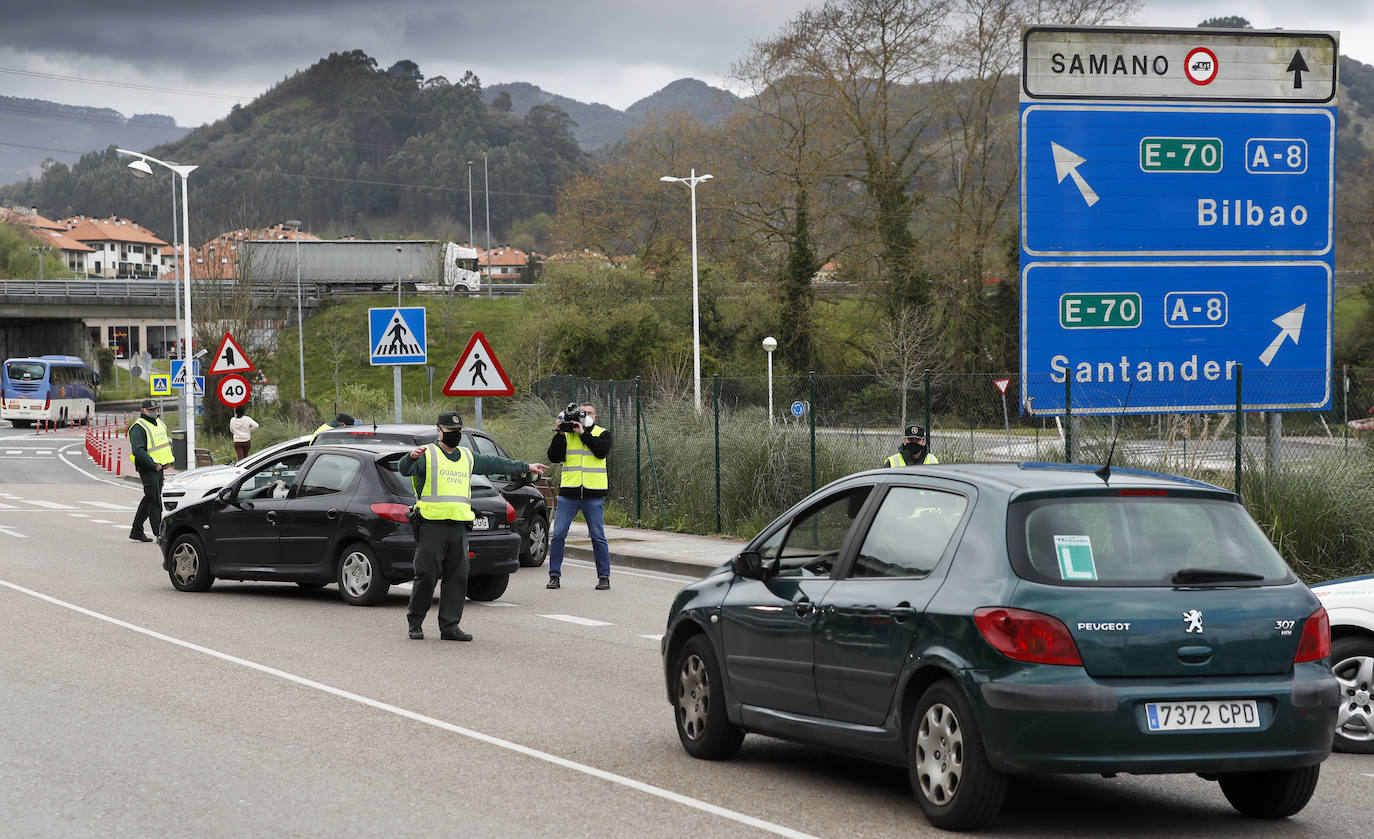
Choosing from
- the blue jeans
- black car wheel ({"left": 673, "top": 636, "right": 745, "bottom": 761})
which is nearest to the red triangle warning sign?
the blue jeans

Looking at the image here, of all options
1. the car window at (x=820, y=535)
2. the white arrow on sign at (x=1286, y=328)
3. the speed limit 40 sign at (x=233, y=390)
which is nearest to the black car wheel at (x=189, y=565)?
the car window at (x=820, y=535)

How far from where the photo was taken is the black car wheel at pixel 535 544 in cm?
1908

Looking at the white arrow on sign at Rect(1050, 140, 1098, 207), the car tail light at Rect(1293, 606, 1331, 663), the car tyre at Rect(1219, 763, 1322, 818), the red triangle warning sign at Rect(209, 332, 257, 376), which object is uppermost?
the white arrow on sign at Rect(1050, 140, 1098, 207)

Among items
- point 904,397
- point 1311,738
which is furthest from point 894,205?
point 1311,738

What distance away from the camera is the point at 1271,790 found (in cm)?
669

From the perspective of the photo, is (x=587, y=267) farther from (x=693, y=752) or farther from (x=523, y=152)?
(x=523, y=152)

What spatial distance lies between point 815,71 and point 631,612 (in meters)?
42.1

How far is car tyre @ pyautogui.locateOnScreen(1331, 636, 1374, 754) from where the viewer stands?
26.9 ft

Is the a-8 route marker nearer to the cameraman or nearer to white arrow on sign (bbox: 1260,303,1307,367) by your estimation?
white arrow on sign (bbox: 1260,303,1307,367)

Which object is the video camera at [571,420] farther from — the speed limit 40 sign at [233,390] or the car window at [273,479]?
the speed limit 40 sign at [233,390]

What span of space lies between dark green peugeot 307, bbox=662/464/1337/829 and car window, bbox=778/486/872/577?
11 cm

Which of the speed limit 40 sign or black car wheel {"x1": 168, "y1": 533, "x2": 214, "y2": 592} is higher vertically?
the speed limit 40 sign

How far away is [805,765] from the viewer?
26.1 feet

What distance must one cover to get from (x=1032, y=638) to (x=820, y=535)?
1.65 metres
